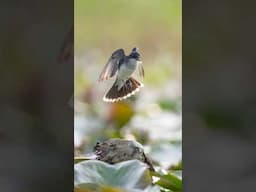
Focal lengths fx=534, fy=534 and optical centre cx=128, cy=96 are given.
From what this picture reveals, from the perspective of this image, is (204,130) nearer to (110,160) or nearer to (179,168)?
(179,168)

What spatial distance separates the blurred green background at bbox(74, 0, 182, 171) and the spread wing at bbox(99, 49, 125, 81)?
2 cm

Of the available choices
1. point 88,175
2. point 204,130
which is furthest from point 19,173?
point 204,130

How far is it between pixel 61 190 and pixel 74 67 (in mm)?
452

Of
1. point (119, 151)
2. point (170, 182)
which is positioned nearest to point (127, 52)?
point (119, 151)

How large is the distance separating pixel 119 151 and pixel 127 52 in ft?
1.19

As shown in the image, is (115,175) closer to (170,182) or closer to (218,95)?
(170,182)

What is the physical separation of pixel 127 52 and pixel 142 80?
116mm

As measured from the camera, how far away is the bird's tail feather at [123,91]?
194 cm

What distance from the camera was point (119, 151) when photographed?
194 cm

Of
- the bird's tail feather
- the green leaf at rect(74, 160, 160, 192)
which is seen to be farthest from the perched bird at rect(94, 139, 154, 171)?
the bird's tail feather

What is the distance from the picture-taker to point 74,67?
1.94 meters

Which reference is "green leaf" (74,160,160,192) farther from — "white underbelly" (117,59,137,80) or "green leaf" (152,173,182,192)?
"white underbelly" (117,59,137,80)

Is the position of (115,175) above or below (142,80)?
below

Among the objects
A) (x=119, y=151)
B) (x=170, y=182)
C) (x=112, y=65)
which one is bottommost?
(x=170, y=182)
